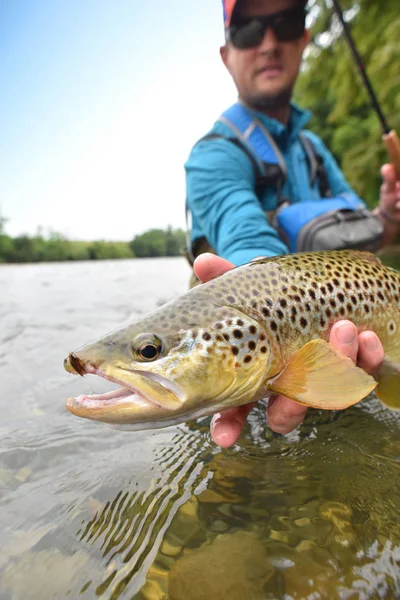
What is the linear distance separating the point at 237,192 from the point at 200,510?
2.56m

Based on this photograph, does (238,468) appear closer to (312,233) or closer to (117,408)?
(117,408)

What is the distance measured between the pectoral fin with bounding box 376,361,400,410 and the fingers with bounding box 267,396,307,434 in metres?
0.68

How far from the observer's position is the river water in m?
1.39

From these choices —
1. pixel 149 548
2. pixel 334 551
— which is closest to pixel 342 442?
pixel 334 551

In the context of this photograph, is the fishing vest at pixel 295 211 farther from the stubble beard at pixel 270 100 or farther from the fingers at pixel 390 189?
the fingers at pixel 390 189

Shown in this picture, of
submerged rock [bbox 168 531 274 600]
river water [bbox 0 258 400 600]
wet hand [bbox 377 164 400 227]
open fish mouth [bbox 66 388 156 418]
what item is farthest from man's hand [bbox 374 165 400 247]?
submerged rock [bbox 168 531 274 600]

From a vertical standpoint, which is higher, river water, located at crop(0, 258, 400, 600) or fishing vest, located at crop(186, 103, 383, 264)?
fishing vest, located at crop(186, 103, 383, 264)

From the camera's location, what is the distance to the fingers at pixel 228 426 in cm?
193

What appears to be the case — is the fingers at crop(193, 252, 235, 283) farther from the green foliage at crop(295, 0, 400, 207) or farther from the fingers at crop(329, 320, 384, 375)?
the green foliage at crop(295, 0, 400, 207)

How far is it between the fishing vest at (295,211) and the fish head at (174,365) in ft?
6.99

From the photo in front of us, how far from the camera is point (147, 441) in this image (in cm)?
245

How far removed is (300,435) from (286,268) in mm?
963

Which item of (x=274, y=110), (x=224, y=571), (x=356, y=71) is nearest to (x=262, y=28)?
(x=274, y=110)

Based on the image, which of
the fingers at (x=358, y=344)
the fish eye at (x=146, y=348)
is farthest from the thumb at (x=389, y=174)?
the fish eye at (x=146, y=348)
